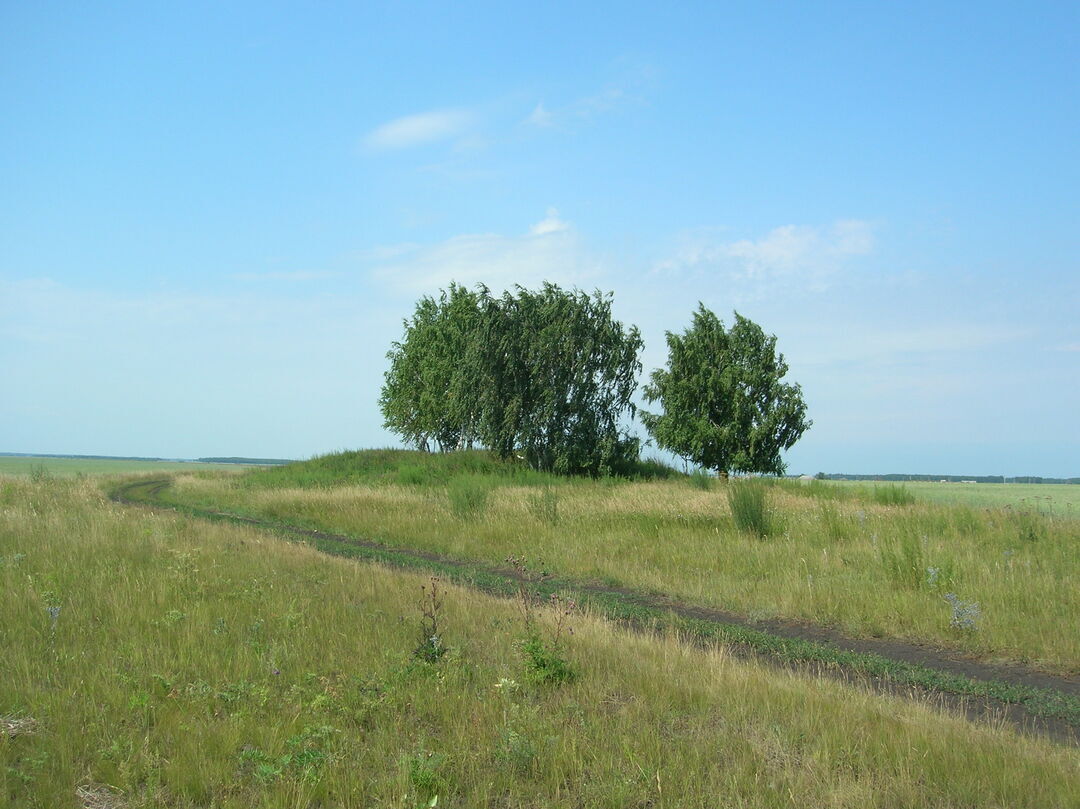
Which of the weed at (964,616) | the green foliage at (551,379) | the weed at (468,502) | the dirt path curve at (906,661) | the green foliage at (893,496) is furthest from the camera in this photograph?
the green foliage at (551,379)

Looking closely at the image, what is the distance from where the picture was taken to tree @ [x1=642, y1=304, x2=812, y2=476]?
3931 centimetres

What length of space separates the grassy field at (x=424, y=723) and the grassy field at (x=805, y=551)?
11.6ft

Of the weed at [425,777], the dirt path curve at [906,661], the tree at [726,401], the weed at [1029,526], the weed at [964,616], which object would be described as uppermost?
the tree at [726,401]

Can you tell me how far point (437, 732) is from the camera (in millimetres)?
5109

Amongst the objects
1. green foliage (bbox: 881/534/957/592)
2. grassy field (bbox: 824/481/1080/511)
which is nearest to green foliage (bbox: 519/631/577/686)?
green foliage (bbox: 881/534/957/592)

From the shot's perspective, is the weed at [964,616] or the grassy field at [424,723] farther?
the weed at [964,616]

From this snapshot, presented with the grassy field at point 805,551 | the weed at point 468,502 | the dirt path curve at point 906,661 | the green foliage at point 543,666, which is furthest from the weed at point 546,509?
the green foliage at point 543,666

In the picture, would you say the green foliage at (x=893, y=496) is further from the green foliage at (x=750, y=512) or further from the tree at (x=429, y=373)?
the tree at (x=429, y=373)

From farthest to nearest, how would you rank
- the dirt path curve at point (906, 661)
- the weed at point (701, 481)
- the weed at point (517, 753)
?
the weed at point (701, 481) < the dirt path curve at point (906, 661) < the weed at point (517, 753)

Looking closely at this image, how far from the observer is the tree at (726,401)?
39.3 m

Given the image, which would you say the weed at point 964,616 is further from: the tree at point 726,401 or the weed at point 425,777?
the tree at point 726,401

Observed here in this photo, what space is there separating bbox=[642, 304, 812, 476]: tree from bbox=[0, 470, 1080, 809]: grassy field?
32879mm

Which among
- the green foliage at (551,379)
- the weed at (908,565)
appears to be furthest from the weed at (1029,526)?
the green foliage at (551,379)

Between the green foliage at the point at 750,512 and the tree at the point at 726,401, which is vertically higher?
the tree at the point at 726,401
